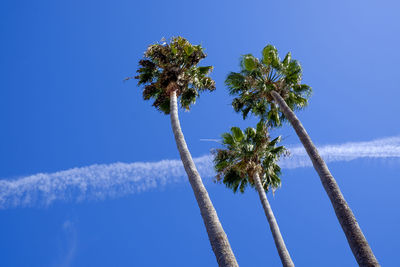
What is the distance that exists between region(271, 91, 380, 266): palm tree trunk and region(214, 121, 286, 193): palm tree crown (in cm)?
622

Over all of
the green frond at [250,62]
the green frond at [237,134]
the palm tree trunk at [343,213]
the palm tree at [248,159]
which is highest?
the green frond at [250,62]

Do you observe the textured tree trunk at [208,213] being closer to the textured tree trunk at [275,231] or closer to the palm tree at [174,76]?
the palm tree at [174,76]

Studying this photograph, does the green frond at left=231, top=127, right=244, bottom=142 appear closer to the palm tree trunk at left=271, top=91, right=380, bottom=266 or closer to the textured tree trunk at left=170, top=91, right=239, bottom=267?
the palm tree trunk at left=271, top=91, right=380, bottom=266

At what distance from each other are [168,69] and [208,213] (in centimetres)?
765

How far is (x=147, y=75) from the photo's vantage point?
48.5ft

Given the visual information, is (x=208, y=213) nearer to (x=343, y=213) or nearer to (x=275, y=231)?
(x=343, y=213)

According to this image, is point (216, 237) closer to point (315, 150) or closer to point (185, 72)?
point (315, 150)

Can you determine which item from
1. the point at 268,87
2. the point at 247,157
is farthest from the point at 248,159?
the point at 268,87

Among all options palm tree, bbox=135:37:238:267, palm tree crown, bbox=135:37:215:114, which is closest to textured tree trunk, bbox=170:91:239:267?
palm tree, bbox=135:37:238:267

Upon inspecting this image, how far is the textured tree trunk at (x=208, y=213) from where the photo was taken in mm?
6461

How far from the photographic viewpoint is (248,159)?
1728cm

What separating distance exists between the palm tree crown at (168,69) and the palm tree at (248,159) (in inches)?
180

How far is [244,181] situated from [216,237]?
37.2 ft

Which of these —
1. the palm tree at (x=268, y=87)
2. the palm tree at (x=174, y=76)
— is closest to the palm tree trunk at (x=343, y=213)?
the palm tree at (x=268, y=87)
